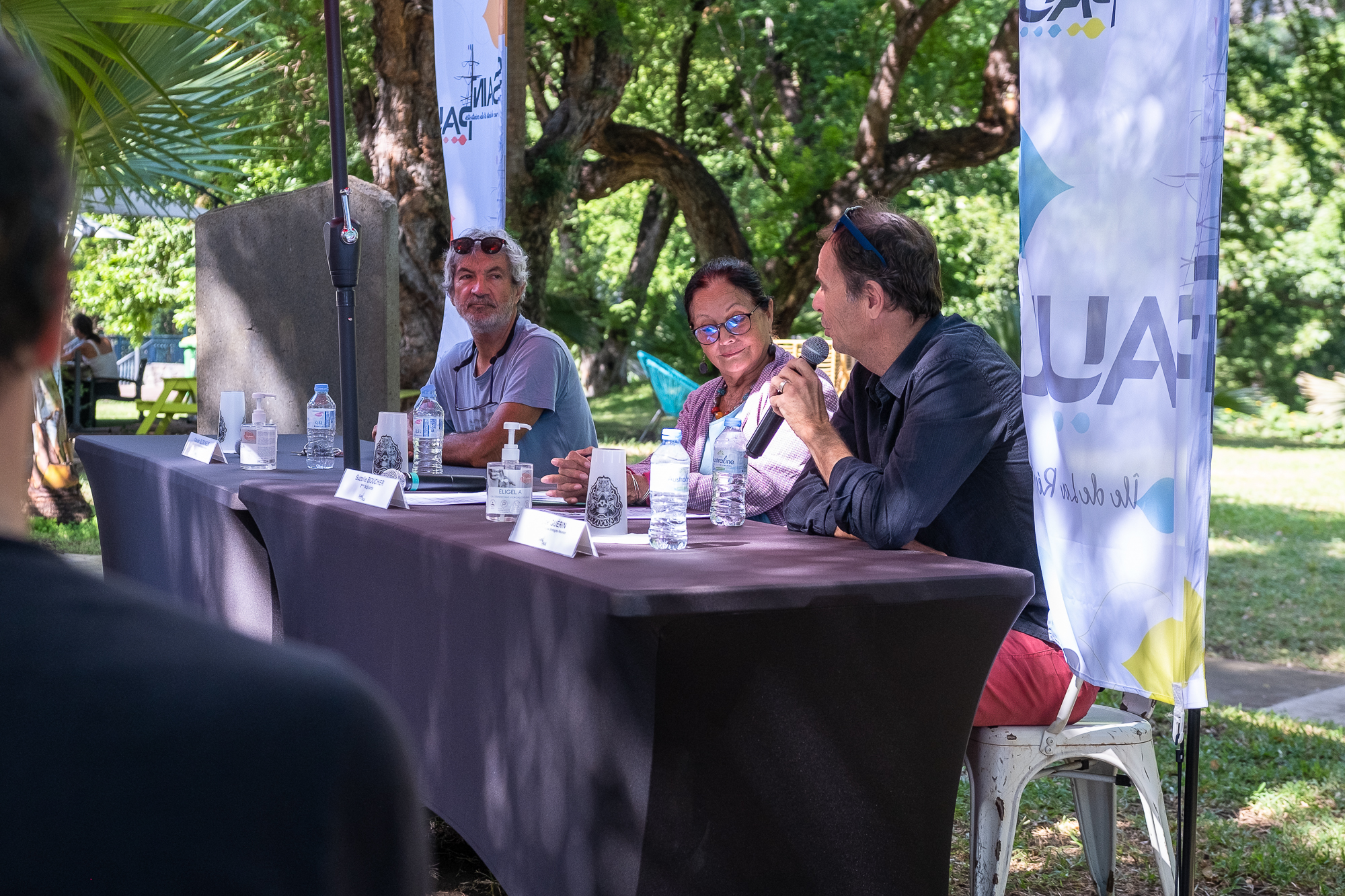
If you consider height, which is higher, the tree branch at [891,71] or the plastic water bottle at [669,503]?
the tree branch at [891,71]

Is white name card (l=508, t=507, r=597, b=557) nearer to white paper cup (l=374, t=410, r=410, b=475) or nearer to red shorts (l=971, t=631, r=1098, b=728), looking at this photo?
red shorts (l=971, t=631, r=1098, b=728)

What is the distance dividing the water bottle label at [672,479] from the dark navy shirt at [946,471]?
1.09 ft

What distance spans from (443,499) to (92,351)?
12.0 metres

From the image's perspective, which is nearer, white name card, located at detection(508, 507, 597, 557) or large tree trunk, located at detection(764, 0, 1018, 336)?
white name card, located at detection(508, 507, 597, 557)

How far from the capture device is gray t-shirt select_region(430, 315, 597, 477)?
4.07m

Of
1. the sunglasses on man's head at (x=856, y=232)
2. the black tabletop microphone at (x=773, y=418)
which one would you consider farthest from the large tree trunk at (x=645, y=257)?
the sunglasses on man's head at (x=856, y=232)

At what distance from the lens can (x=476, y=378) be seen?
4332 mm

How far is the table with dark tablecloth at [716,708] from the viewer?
1758 millimetres

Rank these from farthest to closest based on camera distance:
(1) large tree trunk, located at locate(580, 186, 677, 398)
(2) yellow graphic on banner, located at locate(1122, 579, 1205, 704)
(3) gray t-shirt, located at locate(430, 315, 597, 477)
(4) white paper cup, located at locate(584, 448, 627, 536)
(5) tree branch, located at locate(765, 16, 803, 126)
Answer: (1) large tree trunk, located at locate(580, 186, 677, 398) < (5) tree branch, located at locate(765, 16, 803, 126) < (3) gray t-shirt, located at locate(430, 315, 597, 477) < (4) white paper cup, located at locate(584, 448, 627, 536) < (2) yellow graphic on banner, located at locate(1122, 579, 1205, 704)

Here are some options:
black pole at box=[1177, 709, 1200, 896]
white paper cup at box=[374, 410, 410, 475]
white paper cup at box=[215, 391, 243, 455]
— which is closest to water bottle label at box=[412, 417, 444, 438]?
white paper cup at box=[374, 410, 410, 475]

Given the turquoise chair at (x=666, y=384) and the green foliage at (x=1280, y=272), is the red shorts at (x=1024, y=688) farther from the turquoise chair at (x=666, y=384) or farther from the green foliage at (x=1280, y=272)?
the green foliage at (x=1280, y=272)

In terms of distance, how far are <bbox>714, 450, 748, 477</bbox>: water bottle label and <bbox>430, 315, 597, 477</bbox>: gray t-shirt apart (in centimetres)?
135

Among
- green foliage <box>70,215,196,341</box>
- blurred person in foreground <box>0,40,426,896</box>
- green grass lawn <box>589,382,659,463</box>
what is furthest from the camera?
green foliage <box>70,215,196,341</box>

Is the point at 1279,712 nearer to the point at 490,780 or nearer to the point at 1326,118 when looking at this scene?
the point at 490,780
